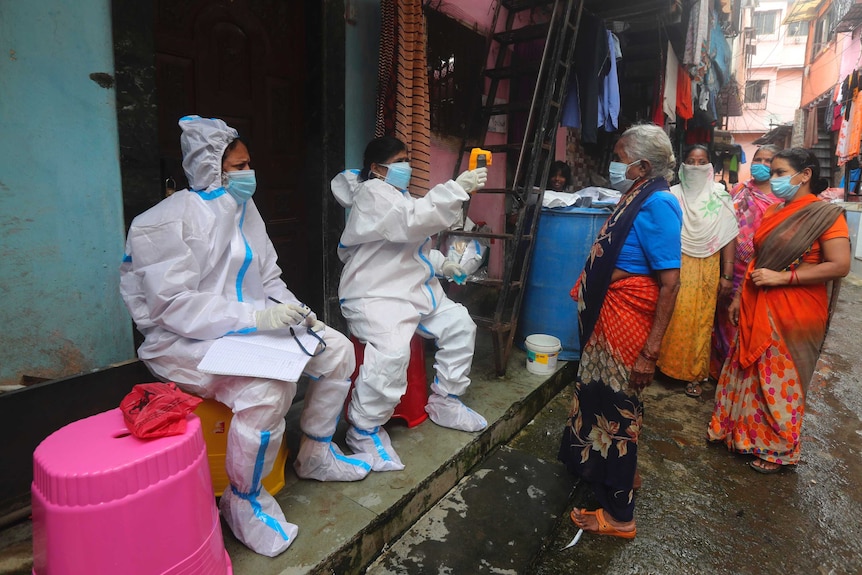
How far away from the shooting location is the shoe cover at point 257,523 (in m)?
1.78

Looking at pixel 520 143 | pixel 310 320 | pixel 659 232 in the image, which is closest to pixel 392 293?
pixel 310 320

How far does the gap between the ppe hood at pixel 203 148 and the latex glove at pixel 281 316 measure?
563 millimetres

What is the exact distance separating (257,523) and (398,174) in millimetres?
1712

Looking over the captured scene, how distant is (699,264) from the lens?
3.93 metres

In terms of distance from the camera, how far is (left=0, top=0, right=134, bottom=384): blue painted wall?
71.2 inches

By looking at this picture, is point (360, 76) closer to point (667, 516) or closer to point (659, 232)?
point (659, 232)

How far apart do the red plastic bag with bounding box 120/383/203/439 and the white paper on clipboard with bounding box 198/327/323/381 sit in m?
0.20

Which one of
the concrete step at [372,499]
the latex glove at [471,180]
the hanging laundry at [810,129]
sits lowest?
the concrete step at [372,499]

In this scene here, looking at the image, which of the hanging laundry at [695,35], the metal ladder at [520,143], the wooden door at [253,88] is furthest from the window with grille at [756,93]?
the wooden door at [253,88]

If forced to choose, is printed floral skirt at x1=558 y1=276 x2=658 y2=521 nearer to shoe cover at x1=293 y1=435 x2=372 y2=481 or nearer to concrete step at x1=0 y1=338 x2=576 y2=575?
concrete step at x1=0 y1=338 x2=576 y2=575

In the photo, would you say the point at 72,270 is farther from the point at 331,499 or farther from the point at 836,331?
the point at 836,331

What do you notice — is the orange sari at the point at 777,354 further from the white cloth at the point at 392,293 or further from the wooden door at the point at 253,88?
the wooden door at the point at 253,88

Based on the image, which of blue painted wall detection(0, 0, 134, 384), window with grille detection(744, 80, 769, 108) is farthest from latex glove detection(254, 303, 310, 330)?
window with grille detection(744, 80, 769, 108)

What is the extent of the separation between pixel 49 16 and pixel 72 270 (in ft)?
3.17
